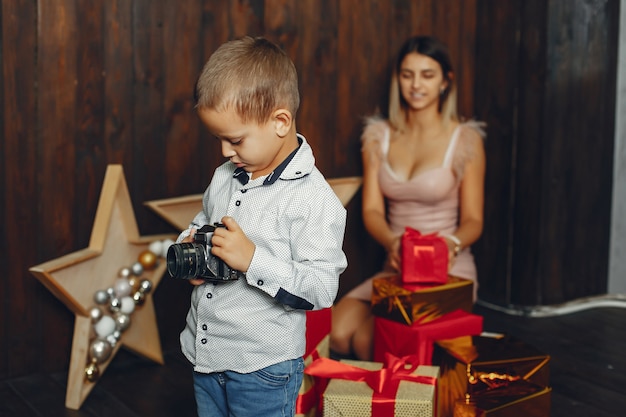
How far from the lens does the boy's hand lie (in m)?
1.27

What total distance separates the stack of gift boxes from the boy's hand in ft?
1.78

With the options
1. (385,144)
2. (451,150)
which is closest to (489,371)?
(451,150)

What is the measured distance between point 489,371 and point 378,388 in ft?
1.07

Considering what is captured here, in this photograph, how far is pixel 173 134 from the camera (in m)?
2.43

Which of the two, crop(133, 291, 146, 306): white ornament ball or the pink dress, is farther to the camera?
the pink dress

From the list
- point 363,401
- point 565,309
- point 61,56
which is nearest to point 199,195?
point 61,56

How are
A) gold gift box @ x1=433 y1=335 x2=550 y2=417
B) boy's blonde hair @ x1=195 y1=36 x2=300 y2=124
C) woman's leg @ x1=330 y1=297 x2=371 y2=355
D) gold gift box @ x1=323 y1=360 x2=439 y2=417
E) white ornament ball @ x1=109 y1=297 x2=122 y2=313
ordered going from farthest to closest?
woman's leg @ x1=330 y1=297 x2=371 y2=355
white ornament ball @ x1=109 y1=297 x2=122 y2=313
gold gift box @ x1=433 y1=335 x2=550 y2=417
gold gift box @ x1=323 y1=360 x2=439 y2=417
boy's blonde hair @ x1=195 y1=36 x2=300 y2=124

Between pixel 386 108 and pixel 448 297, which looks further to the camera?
pixel 386 108

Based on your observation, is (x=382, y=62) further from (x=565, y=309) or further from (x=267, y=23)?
(x=565, y=309)

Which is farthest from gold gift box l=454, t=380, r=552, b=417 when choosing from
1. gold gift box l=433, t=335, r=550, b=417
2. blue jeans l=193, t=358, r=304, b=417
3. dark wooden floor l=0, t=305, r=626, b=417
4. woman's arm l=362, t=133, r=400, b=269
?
woman's arm l=362, t=133, r=400, b=269

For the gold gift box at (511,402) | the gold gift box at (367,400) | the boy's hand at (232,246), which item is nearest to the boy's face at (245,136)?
the boy's hand at (232,246)

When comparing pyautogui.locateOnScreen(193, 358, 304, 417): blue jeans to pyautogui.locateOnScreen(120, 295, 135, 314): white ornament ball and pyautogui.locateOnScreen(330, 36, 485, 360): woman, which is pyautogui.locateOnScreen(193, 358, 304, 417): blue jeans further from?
pyautogui.locateOnScreen(330, 36, 485, 360): woman

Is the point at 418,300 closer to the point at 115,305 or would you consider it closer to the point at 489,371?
the point at 489,371

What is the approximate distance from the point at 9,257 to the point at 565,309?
2.12 m
